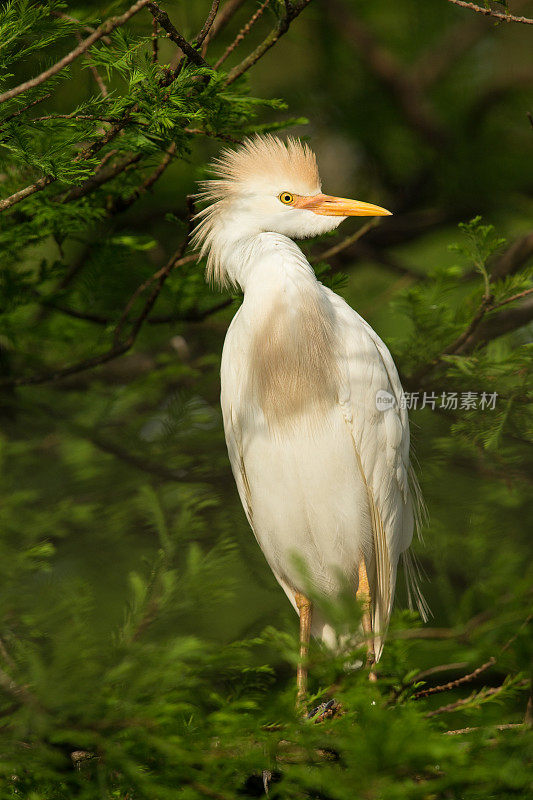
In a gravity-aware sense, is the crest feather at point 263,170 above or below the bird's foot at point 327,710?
above

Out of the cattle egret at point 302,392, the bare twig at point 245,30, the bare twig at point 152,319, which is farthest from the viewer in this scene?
the bare twig at point 152,319

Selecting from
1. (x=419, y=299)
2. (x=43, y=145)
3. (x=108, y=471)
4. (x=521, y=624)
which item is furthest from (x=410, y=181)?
(x=521, y=624)

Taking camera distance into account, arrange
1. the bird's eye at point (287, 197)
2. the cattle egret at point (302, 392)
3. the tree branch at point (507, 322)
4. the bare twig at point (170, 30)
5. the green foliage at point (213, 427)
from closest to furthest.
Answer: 1. the green foliage at point (213, 427)
2. the bare twig at point (170, 30)
3. the cattle egret at point (302, 392)
4. the bird's eye at point (287, 197)
5. the tree branch at point (507, 322)

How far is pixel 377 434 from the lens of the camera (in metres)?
1.91

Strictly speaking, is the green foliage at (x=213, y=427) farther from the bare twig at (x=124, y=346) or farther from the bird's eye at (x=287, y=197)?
the bird's eye at (x=287, y=197)

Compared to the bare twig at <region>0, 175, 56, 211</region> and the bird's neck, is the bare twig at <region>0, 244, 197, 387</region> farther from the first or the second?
the bare twig at <region>0, 175, 56, 211</region>

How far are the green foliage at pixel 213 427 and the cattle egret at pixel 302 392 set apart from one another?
18 centimetres

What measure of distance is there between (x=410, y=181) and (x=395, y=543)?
2.28 meters

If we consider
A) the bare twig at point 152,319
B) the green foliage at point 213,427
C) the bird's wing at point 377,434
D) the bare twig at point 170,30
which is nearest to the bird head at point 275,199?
the green foliage at point 213,427

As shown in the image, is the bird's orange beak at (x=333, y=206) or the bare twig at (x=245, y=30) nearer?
the bare twig at (x=245, y=30)

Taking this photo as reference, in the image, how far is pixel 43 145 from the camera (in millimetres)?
1721

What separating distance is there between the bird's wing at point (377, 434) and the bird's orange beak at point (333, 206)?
0.23 meters

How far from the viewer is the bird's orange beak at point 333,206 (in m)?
1.92

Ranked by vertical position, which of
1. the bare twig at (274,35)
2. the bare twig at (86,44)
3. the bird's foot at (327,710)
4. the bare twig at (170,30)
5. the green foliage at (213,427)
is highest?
the bare twig at (274,35)
